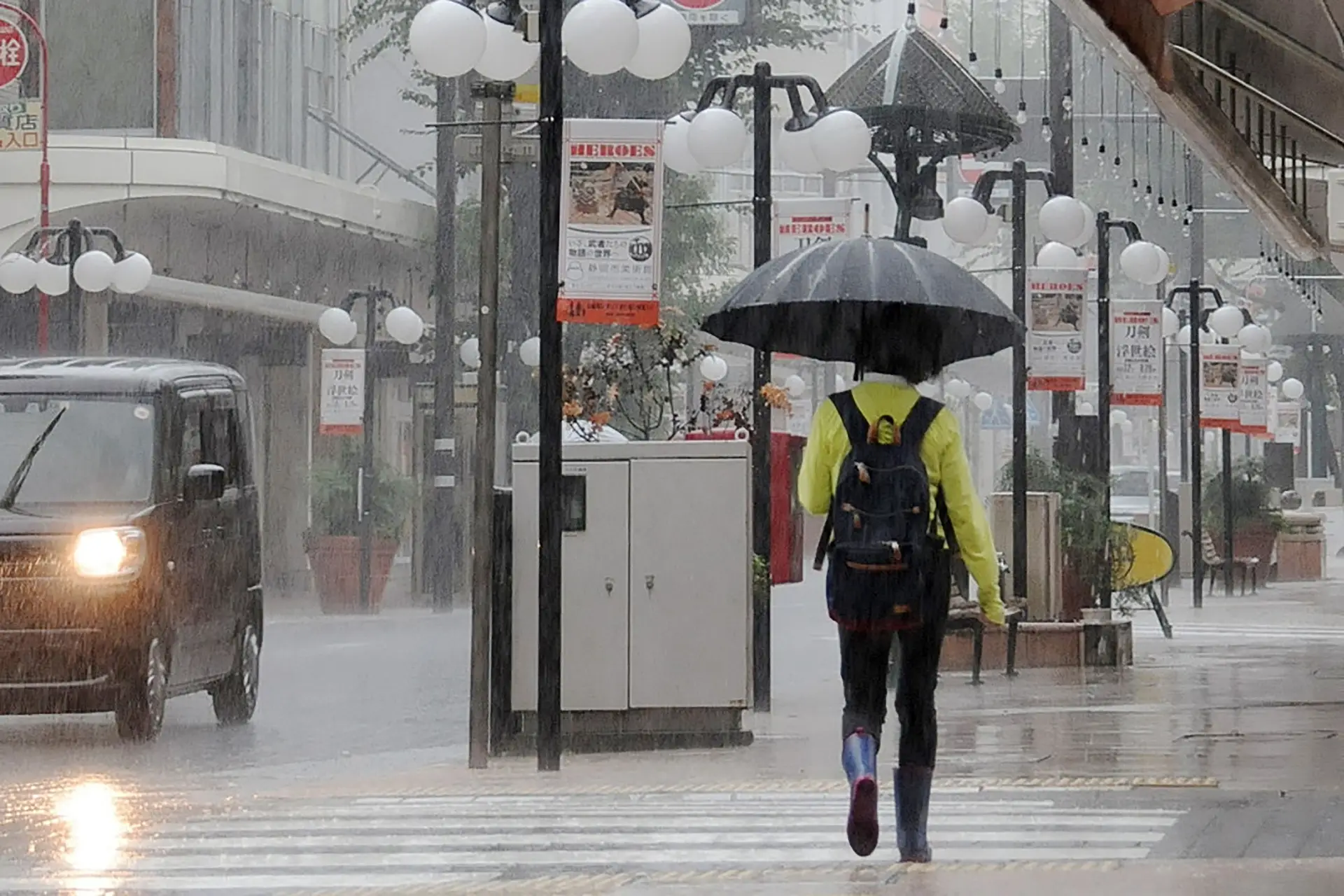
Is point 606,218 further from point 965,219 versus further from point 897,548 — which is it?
point 965,219

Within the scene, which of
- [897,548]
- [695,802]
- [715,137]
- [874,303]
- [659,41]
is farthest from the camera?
[715,137]

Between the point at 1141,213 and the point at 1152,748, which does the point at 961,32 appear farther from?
the point at 1152,748

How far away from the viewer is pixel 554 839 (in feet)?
30.5

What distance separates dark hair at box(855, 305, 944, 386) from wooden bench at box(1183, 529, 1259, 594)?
2533 cm

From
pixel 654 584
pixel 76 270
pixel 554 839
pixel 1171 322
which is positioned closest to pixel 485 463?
pixel 654 584

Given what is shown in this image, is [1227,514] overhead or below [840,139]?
below

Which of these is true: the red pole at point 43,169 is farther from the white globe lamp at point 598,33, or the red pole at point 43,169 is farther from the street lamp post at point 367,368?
the white globe lamp at point 598,33

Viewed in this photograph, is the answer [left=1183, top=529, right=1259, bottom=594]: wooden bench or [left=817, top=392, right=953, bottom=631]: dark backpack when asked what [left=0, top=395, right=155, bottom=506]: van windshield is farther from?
[left=1183, top=529, right=1259, bottom=594]: wooden bench

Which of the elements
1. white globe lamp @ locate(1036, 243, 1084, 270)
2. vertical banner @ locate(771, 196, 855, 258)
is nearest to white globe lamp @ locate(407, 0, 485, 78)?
vertical banner @ locate(771, 196, 855, 258)

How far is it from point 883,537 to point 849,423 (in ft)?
1.36

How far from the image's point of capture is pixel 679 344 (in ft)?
49.3

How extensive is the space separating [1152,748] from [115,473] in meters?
6.01

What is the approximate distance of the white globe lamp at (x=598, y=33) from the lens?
1331 centimetres

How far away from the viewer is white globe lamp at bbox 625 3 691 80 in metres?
14.4
